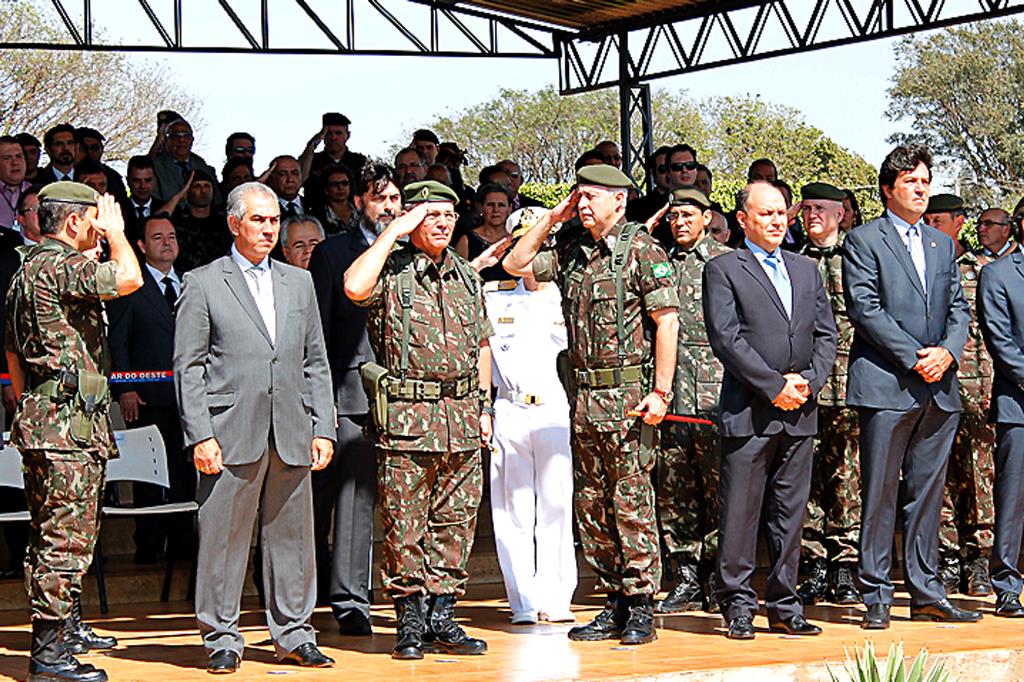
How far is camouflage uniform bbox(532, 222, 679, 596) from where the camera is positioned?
22.1 feet

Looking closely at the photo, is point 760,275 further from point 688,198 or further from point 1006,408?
point 1006,408

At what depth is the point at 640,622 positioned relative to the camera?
6.79m

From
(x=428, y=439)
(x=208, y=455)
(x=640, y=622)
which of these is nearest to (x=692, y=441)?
(x=640, y=622)

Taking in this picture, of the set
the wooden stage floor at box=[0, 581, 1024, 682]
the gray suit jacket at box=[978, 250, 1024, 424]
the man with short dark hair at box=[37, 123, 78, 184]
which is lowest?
the wooden stage floor at box=[0, 581, 1024, 682]

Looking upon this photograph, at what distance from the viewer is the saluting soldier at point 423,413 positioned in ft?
21.4

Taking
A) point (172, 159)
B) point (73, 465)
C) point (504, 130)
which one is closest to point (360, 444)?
point (73, 465)

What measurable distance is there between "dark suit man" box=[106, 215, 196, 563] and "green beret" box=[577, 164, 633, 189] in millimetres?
2955

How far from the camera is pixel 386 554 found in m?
6.61

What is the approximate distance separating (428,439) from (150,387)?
2.71 metres

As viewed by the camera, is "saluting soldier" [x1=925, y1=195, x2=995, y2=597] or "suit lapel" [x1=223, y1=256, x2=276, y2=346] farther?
"saluting soldier" [x1=925, y1=195, x2=995, y2=597]

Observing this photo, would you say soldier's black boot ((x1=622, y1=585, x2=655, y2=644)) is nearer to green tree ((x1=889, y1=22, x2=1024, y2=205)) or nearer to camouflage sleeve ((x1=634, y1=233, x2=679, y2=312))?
camouflage sleeve ((x1=634, y1=233, x2=679, y2=312))

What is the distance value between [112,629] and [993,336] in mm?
A: 4284

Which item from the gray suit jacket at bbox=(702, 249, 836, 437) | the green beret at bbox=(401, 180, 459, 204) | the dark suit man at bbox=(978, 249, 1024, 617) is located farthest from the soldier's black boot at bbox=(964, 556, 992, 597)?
the green beret at bbox=(401, 180, 459, 204)

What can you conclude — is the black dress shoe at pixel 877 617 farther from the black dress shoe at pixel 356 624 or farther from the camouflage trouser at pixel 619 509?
the black dress shoe at pixel 356 624
